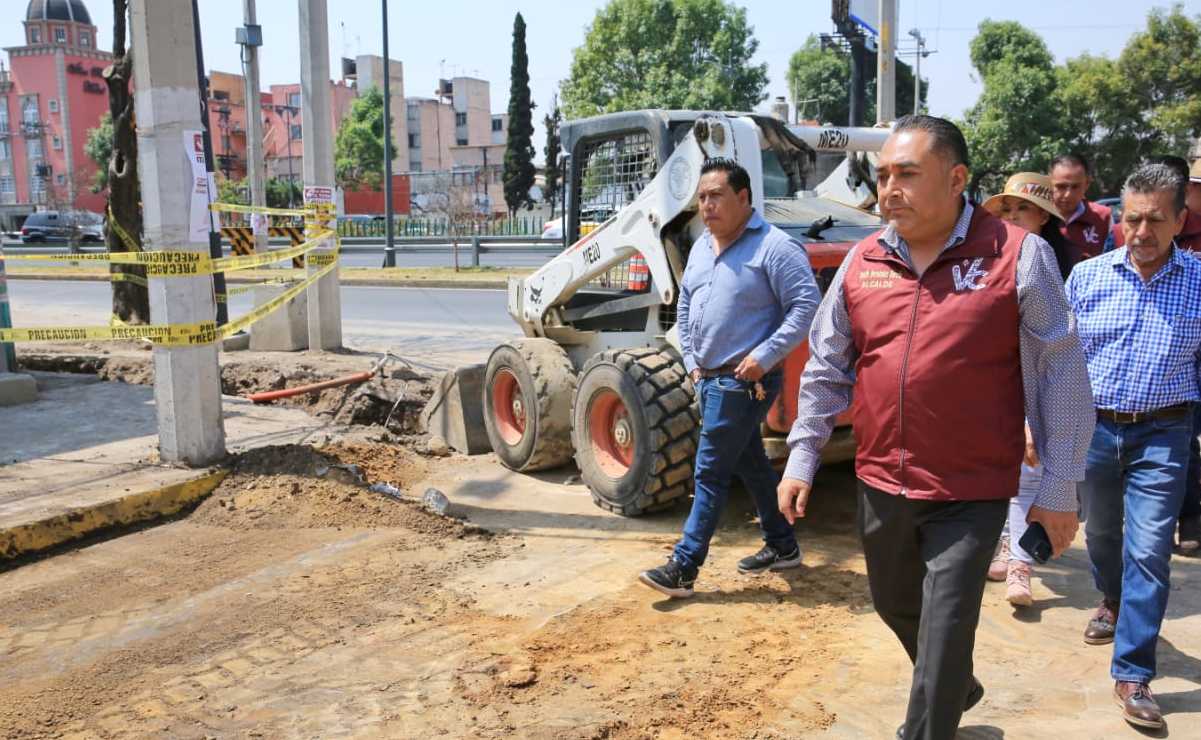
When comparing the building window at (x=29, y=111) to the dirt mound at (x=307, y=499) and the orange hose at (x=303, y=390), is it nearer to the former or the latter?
the orange hose at (x=303, y=390)

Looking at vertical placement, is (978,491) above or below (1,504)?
above

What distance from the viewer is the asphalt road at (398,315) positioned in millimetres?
12820

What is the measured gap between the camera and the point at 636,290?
662cm

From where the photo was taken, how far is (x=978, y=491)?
2.76m

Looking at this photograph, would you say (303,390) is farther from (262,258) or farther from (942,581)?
(942,581)

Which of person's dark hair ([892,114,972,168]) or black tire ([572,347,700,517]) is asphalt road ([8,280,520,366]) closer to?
black tire ([572,347,700,517])

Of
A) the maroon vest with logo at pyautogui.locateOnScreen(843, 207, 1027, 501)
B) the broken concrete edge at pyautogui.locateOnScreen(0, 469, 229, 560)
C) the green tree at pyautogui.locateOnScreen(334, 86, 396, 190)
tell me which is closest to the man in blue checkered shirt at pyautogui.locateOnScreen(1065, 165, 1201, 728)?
the maroon vest with logo at pyautogui.locateOnScreen(843, 207, 1027, 501)

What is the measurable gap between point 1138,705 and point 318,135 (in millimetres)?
10001

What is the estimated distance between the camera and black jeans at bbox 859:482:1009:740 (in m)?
2.79

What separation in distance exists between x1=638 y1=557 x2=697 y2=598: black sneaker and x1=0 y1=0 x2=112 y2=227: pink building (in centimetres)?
7438

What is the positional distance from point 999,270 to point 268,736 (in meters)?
2.68

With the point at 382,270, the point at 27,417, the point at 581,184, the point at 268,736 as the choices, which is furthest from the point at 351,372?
the point at 382,270

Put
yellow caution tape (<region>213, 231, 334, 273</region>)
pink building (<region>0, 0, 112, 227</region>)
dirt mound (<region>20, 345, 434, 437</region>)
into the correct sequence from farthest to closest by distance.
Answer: pink building (<region>0, 0, 112, 227</region>), dirt mound (<region>20, 345, 434, 437</region>), yellow caution tape (<region>213, 231, 334, 273</region>)

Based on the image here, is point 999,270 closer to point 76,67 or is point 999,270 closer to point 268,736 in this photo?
point 268,736
